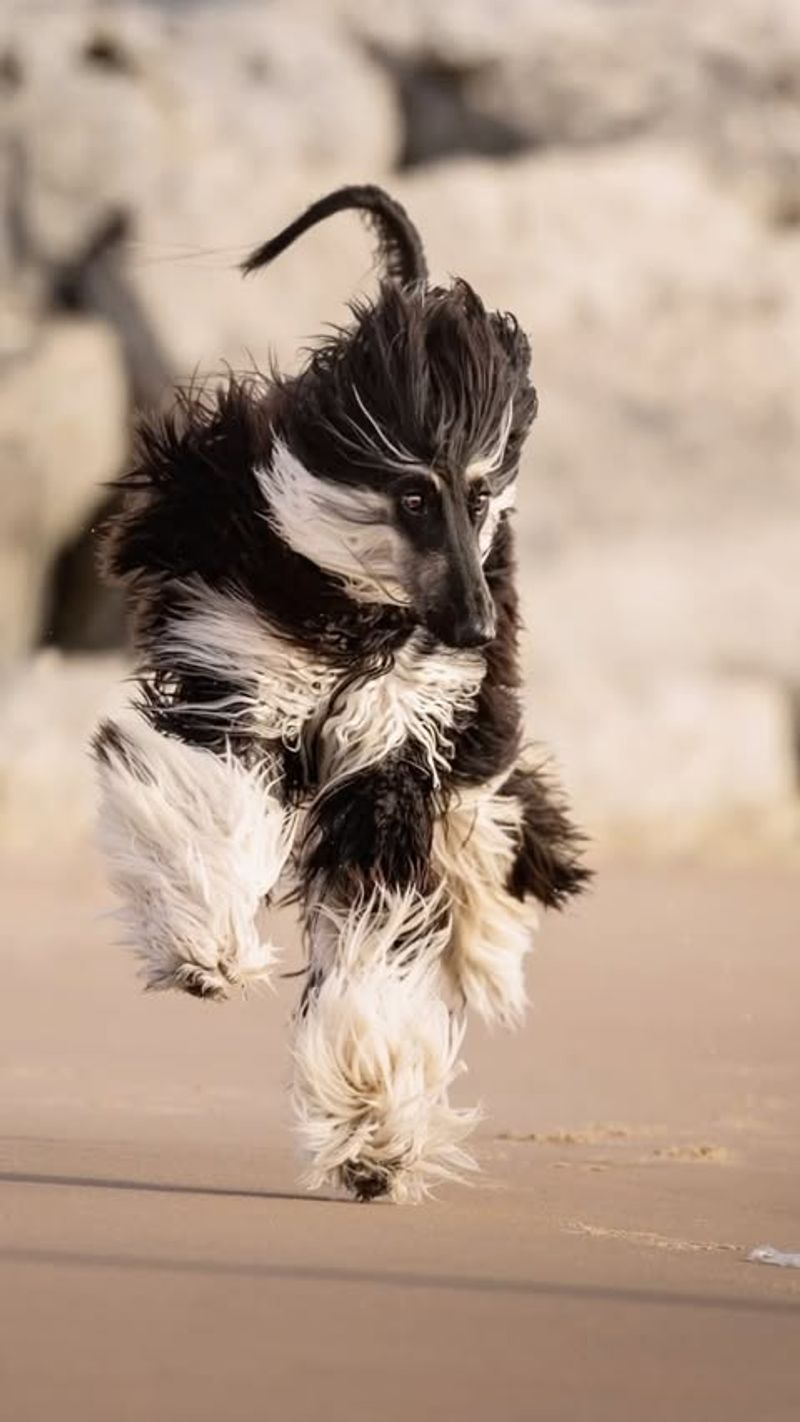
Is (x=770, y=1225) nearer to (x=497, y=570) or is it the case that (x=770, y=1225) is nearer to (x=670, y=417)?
(x=497, y=570)

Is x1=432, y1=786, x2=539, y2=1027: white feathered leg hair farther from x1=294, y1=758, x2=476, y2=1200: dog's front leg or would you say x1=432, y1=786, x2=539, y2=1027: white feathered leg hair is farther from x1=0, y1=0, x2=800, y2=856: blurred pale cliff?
x1=0, y1=0, x2=800, y2=856: blurred pale cliff

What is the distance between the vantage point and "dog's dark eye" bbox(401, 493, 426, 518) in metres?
4.90

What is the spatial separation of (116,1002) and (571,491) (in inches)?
284

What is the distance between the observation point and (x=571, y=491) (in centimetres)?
1416

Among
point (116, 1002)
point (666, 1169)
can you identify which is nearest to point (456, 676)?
point (666, 1169)

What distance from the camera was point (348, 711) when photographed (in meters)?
4.95

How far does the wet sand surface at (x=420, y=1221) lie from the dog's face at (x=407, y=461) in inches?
38.7

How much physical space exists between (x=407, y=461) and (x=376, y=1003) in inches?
35.0

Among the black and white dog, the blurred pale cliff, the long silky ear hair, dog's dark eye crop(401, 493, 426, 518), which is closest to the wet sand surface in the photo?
the black and white dog

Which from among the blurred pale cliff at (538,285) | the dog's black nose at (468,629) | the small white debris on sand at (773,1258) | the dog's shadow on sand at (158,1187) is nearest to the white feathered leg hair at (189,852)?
the dog's shadow on sand at (158,1187)

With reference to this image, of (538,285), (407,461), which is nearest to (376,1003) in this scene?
(407,461)

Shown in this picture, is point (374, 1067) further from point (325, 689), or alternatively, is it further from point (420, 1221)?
point (325, 689)

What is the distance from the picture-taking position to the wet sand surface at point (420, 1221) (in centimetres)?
299

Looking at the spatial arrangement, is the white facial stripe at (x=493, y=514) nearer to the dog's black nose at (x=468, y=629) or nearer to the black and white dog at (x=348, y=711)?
the black and white dog at (x=348, y=711)
